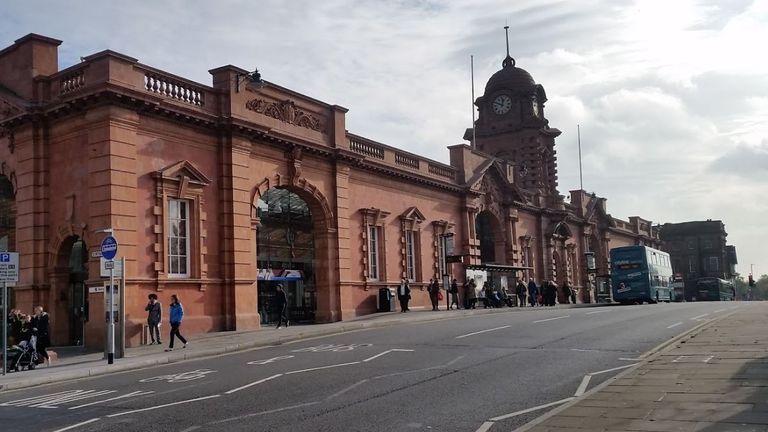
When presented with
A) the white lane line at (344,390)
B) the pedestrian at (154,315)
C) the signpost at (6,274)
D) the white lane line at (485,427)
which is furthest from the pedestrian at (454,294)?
the white lane line at (485,427)

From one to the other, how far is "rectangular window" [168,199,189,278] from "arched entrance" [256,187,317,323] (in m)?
3.44

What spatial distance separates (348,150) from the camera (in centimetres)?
3155

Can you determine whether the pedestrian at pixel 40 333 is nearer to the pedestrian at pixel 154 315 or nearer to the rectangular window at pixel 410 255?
the pedestrian at pixel 154 315

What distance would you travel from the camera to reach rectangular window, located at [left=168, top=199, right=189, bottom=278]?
23531 millimetres

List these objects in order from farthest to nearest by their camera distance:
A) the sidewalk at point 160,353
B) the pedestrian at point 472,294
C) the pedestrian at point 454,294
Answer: the pedestrian at point 472,294
the pedestrian at point 454,294
the sidewalk at point 160,353

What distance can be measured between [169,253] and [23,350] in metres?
7.08

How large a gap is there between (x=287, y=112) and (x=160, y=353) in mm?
12692

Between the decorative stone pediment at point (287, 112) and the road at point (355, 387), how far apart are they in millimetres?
10574

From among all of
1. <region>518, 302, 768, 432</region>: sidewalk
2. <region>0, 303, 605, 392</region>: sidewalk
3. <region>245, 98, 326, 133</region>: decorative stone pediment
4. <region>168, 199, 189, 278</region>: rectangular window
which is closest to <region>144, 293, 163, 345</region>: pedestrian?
<region>0, 303, 605, 392</region>: sidewalk

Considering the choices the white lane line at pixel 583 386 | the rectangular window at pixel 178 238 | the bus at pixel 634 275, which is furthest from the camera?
A: the bus at pixel 634 275

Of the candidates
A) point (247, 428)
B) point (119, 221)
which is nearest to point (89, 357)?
point (119, 221)

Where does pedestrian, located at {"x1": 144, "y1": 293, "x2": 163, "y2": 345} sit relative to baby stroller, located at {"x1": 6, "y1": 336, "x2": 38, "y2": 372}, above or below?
above

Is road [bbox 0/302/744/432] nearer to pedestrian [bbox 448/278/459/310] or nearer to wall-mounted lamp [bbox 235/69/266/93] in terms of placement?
wall-mounted lamp [bbox 235/69/266/93]

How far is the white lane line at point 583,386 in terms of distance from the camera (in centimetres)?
1077
